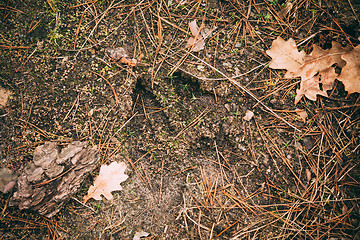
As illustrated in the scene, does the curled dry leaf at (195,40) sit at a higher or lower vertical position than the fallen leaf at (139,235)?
higher

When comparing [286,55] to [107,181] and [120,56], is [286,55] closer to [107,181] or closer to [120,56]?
[120,56]

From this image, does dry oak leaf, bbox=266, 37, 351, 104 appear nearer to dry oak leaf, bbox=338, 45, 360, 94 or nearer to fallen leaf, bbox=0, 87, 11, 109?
dry oak leaf, bbox=338, 45, 360, 94

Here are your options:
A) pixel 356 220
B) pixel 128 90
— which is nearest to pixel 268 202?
pixel 356 220

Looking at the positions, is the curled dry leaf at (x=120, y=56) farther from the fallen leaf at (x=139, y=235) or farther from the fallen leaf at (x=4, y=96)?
the fallen leaf at (x=139, y=235)

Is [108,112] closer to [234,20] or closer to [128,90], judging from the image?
[128,90]

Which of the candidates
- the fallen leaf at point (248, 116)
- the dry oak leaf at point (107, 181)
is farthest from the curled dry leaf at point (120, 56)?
the fallen leaf at point (248, 116)

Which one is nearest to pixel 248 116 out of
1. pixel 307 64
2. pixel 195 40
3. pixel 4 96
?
pixel 307 64
